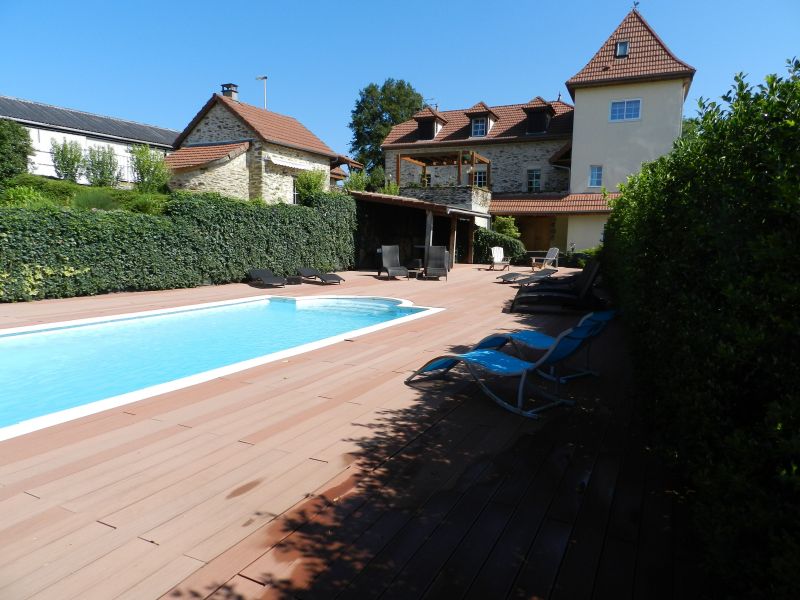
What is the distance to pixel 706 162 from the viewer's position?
2.83 m

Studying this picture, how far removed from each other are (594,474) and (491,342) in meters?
2.33

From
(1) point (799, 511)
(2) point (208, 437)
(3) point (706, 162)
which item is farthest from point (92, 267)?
(1) point (799, 511)

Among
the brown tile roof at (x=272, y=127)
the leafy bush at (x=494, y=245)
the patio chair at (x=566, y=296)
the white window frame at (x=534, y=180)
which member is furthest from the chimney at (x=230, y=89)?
the patio chair at (x=566, y=296)

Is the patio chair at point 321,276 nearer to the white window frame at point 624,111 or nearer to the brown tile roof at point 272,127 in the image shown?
the brown tile roof at point 272,127

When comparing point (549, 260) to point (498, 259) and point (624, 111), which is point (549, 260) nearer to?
point (498, 259)

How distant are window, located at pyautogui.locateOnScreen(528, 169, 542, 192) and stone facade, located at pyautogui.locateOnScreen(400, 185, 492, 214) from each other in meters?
4.55

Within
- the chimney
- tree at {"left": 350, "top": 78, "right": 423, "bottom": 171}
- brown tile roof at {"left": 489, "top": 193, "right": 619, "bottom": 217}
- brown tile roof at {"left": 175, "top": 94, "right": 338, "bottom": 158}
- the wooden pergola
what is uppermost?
tree at {"left": 350, "top": 78, "right": 423, "bottom": 171}

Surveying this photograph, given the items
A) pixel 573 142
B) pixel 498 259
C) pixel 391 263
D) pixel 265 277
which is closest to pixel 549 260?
pixel 498 259

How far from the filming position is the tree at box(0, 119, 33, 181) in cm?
1955

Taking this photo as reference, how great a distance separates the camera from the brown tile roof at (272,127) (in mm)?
21533

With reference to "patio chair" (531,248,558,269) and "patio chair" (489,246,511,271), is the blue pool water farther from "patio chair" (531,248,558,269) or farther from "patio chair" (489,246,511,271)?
"patio chair" (531,248,558,269)

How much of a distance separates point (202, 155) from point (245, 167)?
1.75 m

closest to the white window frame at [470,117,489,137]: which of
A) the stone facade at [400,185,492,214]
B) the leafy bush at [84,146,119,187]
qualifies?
the stone facade at [400,185,492,214]

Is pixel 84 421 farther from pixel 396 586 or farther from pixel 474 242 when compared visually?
pixel 474 242
